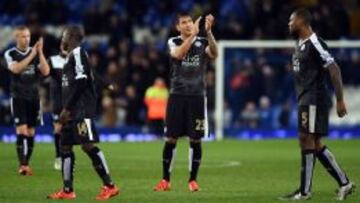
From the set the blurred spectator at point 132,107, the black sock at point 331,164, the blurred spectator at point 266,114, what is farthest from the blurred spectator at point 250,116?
the black sock at point 331,164

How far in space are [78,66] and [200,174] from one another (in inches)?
→ 175

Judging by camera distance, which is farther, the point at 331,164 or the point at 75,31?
the point at 331,164

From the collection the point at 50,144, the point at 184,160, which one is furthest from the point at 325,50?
the point at 50,144

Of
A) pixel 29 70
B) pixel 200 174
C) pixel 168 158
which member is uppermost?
pixel 29 70

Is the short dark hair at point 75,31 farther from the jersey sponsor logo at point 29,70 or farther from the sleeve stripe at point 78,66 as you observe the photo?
the jersey sponsor logo at point 29,70

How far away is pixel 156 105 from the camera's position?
87.3ft

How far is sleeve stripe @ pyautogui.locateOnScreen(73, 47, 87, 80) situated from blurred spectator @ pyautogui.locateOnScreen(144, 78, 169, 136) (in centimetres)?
1433

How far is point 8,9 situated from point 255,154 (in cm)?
1241

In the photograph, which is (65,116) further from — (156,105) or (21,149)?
(156,105)

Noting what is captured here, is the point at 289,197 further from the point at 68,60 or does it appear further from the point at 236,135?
the point at 236,135

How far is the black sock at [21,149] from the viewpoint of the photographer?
16.1 meters

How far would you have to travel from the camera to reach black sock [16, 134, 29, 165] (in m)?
16.1

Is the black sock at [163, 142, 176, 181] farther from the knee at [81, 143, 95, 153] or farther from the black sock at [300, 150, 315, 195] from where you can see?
the black sock at [300, 150, 315, 195]

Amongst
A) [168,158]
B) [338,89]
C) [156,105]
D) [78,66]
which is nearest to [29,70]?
[168,158]
